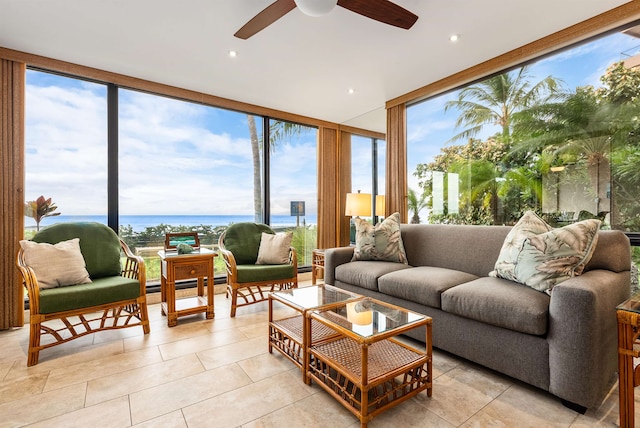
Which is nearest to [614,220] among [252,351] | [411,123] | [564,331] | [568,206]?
[568,206]

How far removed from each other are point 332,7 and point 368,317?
5.86 feet

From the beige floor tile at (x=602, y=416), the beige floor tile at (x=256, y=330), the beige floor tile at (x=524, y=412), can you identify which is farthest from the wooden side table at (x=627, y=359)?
the beige floor tile at (x=256, y=330)

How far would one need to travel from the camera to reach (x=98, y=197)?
3270 millimetres

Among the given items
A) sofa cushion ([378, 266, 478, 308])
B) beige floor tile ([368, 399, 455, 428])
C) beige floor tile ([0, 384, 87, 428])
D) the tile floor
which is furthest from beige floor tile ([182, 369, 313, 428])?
sofa cushion ([378, 266, 478, 308])

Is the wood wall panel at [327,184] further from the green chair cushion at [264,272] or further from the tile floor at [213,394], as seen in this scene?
the tile floor at [213,394]

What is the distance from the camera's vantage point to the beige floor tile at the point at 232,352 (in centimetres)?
210

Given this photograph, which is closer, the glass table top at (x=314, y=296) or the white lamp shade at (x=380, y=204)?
the glass table top at (x=314, y=296)

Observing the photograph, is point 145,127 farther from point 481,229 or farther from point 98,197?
point 481,229

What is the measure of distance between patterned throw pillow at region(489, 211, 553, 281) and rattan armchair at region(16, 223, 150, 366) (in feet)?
9.27

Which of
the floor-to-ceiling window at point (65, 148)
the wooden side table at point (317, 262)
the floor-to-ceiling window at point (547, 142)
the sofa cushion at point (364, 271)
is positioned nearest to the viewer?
the floor-to-ceiling window at point (547, 142)

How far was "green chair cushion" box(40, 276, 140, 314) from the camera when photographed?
6.89 ft

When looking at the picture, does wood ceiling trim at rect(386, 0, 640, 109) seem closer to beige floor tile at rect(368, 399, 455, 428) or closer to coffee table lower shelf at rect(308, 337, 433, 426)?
coffee table lower shelf at rect(308, 337, 433, 426)

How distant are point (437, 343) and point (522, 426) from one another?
0.76m

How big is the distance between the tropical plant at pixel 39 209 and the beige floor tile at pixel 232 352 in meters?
2.22
